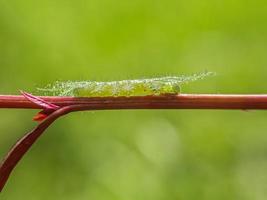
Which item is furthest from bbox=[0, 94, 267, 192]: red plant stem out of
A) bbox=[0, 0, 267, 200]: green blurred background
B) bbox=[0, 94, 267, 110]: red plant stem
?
bbox=[0, 0, 267, 200]: green blurred background

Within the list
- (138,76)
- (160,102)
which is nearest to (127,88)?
(160,102)

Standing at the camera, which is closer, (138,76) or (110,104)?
(110,104)

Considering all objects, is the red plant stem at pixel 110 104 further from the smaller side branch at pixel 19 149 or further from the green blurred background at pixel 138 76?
the green blurred background at pixel 138 76

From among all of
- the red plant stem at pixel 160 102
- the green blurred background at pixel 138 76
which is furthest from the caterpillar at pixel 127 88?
the green blurred background at pixel 138 76

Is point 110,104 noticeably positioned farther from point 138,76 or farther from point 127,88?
point 138,76

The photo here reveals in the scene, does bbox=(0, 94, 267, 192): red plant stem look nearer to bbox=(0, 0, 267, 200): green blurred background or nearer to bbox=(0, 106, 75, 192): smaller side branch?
bbox=(0, 106, 75, 192): smaller side branch

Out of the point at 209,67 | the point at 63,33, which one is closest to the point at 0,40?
the point at 63,33
